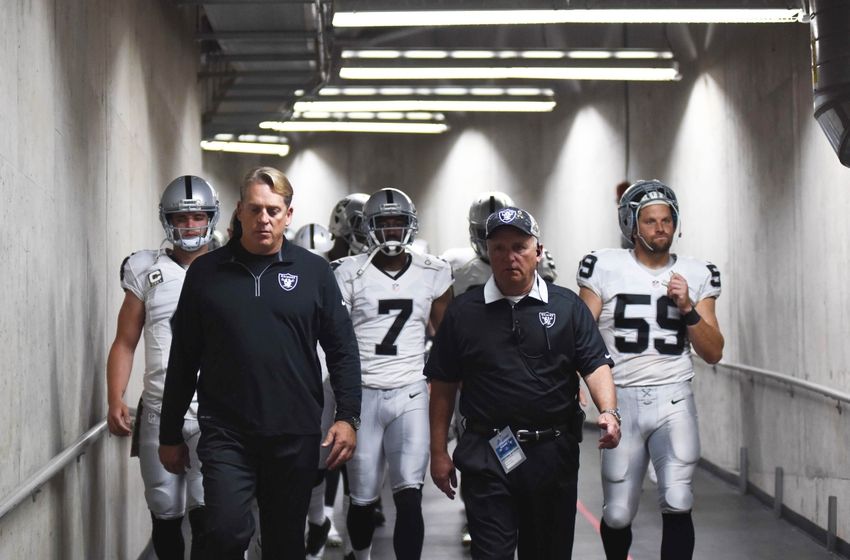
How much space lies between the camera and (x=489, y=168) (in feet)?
54.4

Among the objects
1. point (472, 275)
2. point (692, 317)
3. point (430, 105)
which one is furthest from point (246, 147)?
point (692, 317)

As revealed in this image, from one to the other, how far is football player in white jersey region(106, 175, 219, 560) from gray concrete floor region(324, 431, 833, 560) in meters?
1.60

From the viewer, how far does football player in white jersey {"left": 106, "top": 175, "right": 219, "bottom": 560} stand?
5184 mm

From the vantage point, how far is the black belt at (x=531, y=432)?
4090mm

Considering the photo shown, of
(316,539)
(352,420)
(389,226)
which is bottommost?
(316,539)

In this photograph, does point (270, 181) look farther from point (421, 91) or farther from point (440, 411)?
point (421, 91)

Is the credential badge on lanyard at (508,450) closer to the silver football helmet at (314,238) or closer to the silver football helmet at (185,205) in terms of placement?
the silver football helmet at (185,205)

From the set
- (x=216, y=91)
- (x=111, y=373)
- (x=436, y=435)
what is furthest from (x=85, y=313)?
(x=216, y=91)

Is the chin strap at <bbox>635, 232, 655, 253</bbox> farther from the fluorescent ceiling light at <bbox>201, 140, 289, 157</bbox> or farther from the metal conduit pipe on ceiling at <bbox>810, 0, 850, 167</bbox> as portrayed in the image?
the fluorescent ceiling light at <bbox>201, 140, 289, 157</bbox>

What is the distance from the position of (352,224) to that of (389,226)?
164 centimetres

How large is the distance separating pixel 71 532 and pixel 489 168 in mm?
12246

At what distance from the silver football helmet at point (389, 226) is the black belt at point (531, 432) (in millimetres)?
1848

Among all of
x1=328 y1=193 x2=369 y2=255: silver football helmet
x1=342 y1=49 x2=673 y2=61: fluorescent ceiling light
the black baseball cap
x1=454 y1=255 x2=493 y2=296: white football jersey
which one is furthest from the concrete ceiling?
the black baseball cap

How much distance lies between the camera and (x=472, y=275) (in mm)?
6863
